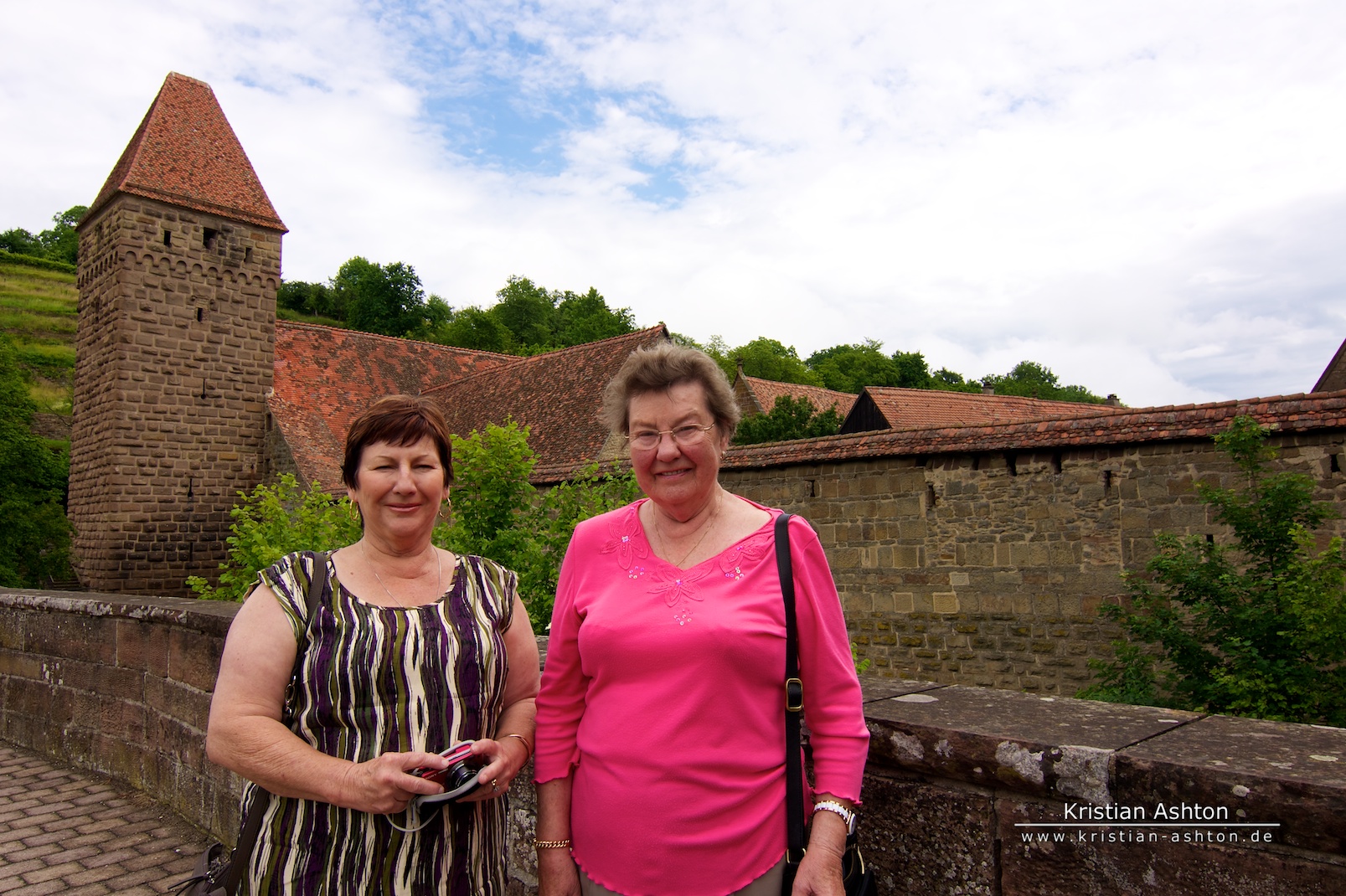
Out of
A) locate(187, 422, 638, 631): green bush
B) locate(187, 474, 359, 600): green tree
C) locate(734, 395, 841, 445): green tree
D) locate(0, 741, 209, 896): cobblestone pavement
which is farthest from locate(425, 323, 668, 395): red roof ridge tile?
locate(0, 741, 209, 896): cobblestone pavement

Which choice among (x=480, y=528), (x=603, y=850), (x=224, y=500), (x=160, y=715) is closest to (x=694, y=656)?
(x=603, y=850)

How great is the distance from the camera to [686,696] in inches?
68.1

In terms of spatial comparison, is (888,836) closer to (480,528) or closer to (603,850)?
(603,850)

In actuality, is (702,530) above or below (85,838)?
above

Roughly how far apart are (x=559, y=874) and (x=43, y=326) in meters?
62.0

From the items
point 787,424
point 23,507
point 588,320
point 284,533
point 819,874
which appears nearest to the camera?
point 819,874

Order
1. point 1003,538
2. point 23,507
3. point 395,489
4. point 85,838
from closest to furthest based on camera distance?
point 395,489 < point 85,838 < point 1003,538 < point 23,507

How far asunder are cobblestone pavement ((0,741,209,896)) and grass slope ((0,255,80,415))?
4683 cm

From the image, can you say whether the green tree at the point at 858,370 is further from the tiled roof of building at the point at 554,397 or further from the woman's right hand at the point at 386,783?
the woman's right hand at the point at 386,783

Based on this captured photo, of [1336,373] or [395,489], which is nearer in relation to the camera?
[395,489]

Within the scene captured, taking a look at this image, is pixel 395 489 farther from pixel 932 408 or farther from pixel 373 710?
pixel 932 408

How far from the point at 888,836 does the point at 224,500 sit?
2305cm

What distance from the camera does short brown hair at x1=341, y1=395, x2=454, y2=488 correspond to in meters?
2.02

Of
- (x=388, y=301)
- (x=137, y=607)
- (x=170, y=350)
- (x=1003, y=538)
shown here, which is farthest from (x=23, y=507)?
(x=388, y=301)
